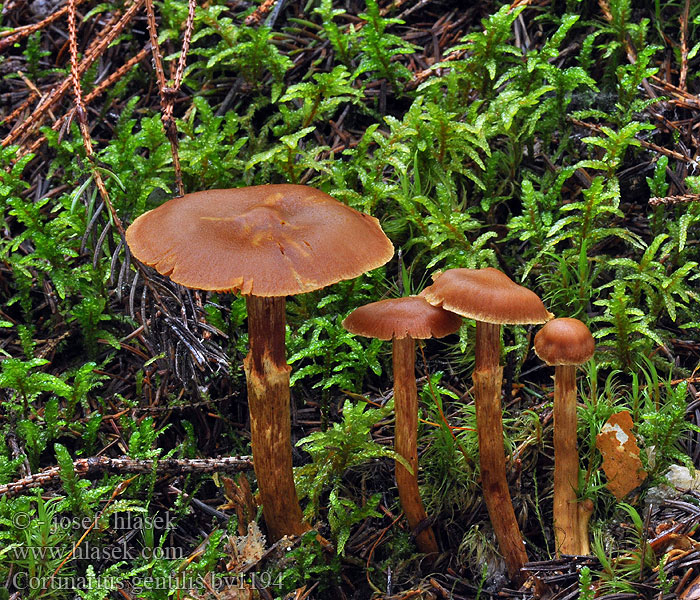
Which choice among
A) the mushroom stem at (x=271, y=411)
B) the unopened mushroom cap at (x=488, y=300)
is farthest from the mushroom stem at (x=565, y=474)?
the mushroom stem at (x=271, y=411)

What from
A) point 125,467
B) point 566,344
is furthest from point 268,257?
point 125,467

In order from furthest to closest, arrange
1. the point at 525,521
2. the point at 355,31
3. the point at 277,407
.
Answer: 1. the point at 355,31
2. the point at 525,521
3. the point at 277,407

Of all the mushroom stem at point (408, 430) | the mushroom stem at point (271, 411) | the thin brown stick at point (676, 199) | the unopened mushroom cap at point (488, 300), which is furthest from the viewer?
the thin brown stick at point (676, 199)

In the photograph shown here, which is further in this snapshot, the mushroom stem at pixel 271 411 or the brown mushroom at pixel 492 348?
the mushroom stem at pixel 271 411

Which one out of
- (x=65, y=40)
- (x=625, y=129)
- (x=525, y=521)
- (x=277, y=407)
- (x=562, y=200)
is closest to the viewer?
(x=277, y=407)

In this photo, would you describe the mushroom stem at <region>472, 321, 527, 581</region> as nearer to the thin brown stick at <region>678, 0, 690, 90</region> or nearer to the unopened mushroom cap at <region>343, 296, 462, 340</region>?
the unopened mushroom cap at <region>343, 296, 462, 340</region>

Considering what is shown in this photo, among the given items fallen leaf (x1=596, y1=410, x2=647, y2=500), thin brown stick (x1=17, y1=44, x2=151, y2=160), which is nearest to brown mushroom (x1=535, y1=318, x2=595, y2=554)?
fallen leaf (x1=596, y1=410, x2=647, y2=500)

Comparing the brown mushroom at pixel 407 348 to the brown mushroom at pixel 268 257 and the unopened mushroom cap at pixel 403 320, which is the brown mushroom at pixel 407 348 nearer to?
the unopened mushroom cap at pixel 403 320

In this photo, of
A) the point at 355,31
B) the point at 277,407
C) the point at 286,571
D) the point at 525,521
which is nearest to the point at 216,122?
the point at 355,31

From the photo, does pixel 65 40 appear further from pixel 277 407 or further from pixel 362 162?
pixel 277 407
